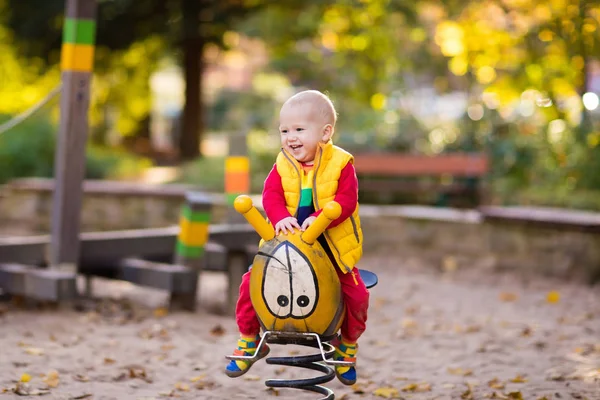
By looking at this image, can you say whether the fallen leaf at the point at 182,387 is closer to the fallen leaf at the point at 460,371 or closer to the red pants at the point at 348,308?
the red pants at the point at 348,308

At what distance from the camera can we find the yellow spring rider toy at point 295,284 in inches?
141

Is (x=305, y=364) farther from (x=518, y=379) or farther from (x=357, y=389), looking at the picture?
(x=518, y=379)

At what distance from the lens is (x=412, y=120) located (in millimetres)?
15461

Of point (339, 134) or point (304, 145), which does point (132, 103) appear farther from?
point (304, 145)

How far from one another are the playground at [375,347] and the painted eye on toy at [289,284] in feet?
3.89

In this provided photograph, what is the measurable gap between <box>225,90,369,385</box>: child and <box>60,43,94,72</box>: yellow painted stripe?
3.30 metres

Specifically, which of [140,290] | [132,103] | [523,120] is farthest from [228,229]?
[132,103]

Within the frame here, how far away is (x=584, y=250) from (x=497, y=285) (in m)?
0.85

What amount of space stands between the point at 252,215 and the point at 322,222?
0.28m

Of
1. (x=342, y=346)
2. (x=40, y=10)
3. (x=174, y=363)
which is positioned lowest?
(x=174, y=363)

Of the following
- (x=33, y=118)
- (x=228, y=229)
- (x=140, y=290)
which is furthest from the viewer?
(x=33, y=118)

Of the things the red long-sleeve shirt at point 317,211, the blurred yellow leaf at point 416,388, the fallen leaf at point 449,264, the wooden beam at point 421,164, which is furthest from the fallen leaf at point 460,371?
the wooden beam at point 421,164

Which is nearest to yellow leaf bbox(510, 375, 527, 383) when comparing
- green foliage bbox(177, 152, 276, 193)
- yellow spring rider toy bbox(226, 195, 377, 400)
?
yellow spring rider toy bbox(226, 195, 377, 400)

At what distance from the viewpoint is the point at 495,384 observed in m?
4.96
